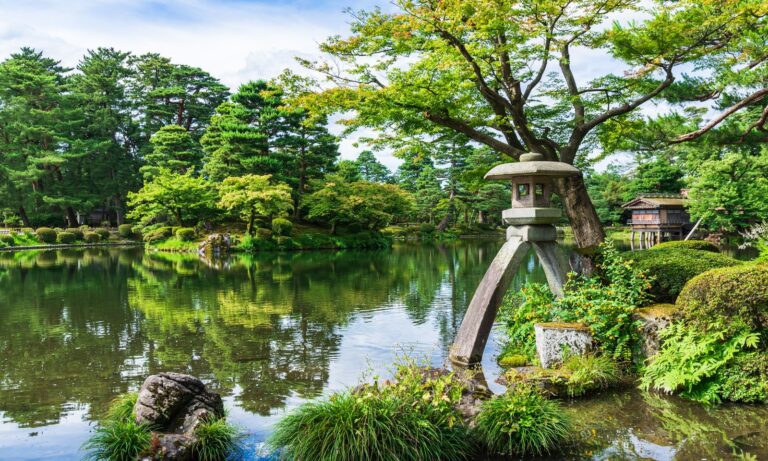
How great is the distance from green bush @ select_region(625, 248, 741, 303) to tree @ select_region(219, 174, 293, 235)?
2236 cm

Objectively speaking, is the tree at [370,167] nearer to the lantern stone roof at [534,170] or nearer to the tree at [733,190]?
the tree at [733,190]

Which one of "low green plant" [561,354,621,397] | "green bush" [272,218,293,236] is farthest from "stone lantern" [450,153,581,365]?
"green bush" [272,218,293,236]

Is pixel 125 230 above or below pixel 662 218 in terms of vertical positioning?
below

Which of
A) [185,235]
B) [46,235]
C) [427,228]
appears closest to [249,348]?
[185,235]

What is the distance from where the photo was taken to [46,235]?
33.3 meters

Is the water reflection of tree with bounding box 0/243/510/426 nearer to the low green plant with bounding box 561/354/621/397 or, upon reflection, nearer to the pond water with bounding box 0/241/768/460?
the pond water with bounding box 0/241/768/460

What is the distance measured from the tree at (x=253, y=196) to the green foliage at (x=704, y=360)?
76.8 feet

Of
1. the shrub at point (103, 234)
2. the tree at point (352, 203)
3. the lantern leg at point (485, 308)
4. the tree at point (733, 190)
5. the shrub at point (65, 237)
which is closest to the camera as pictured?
the lantern leg at point (485, 308)

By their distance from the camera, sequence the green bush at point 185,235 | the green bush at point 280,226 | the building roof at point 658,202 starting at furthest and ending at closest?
the building roof at point 658,202 → the green bush at point 185,235 → the green bush at point 280,226

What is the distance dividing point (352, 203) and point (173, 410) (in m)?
26.6

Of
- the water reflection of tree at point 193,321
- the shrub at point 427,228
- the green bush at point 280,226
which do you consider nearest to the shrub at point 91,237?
the green bush at point 280,226

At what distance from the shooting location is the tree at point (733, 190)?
24969mm

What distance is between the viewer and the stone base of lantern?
242 inches

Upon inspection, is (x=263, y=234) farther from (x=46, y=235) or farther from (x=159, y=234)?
(x=46, y=235)
